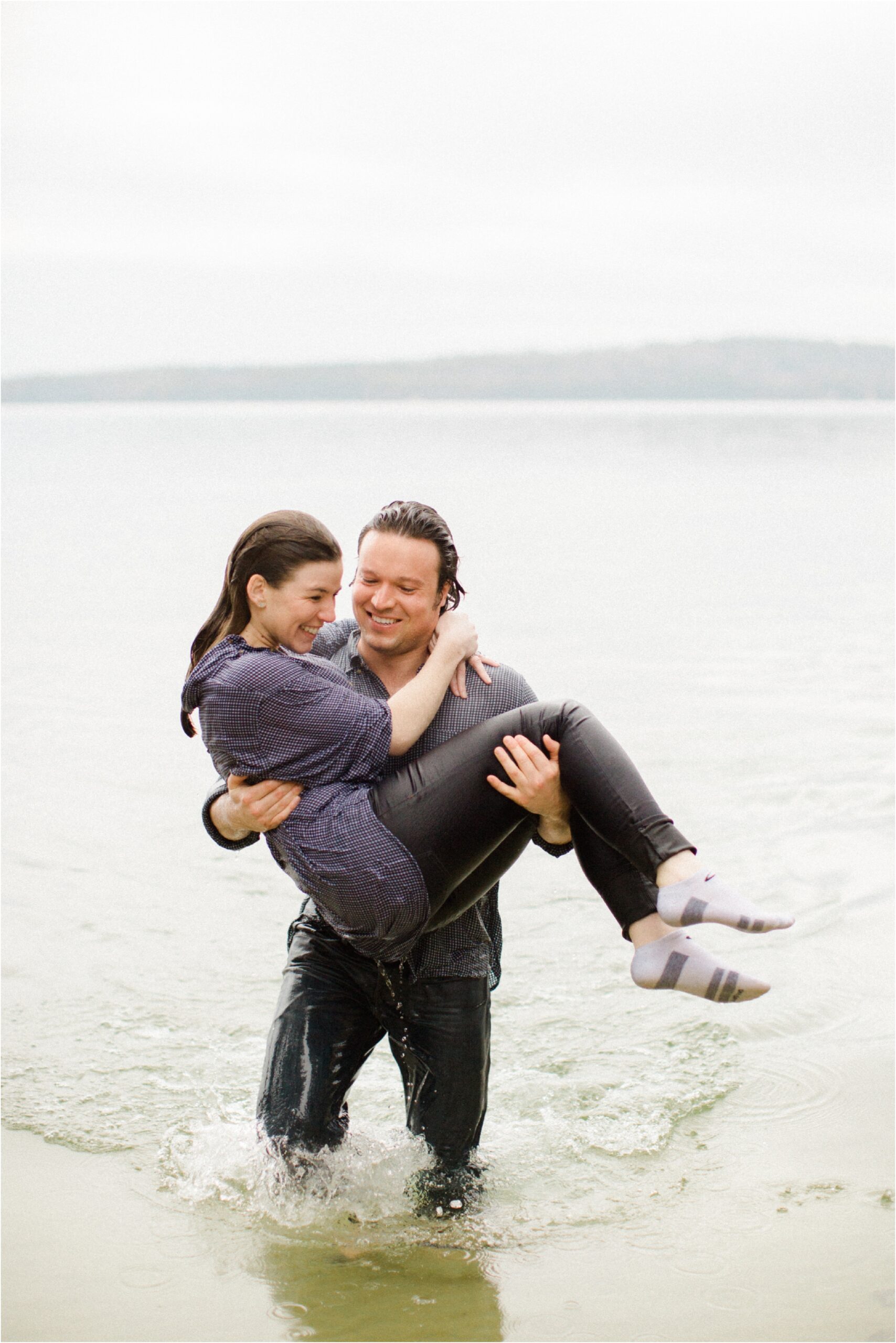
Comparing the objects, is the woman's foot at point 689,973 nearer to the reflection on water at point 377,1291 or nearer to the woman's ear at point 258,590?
the reflection on water at point 377,1291

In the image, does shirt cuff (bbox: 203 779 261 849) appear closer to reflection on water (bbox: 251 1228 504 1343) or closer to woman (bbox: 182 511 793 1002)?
woman (bbox: 182 511 793 1002)

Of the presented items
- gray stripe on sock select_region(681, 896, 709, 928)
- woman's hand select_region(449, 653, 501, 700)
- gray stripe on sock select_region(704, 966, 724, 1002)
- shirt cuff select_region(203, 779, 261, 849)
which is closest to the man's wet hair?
woman's hand select_region(449, 653, 501, 700)

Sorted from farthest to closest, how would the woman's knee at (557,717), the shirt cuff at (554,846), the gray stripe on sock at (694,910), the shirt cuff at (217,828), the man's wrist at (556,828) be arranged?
the shirt cuff at (217,828) → the shirt cuff at (554,846) → the man's wrist at (556,828) → the woman's knee at (557,717) → the gray stripe on sock at (694,910)

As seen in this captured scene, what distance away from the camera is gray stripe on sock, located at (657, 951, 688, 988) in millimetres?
3855

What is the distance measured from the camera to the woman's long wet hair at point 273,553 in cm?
406

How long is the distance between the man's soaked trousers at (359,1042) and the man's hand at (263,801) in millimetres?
557

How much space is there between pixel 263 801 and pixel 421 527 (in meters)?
0.97

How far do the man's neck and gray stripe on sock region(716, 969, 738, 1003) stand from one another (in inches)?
52.8

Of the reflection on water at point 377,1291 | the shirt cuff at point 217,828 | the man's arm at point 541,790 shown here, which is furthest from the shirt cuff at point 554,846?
the reflection on water at point 377,1291

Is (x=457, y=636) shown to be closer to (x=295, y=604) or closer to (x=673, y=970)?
(x=295, y=604)

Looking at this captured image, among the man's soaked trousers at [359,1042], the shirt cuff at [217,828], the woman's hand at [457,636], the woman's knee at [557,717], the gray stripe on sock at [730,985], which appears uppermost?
the woman's hand at [457,636]

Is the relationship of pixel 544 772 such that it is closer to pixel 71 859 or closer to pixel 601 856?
pixel 601 856

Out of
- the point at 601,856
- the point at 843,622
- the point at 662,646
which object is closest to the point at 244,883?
the point at 601,856

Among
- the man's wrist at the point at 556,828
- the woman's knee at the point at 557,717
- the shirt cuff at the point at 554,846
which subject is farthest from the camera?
the shirt cuff at the point at 554,846
